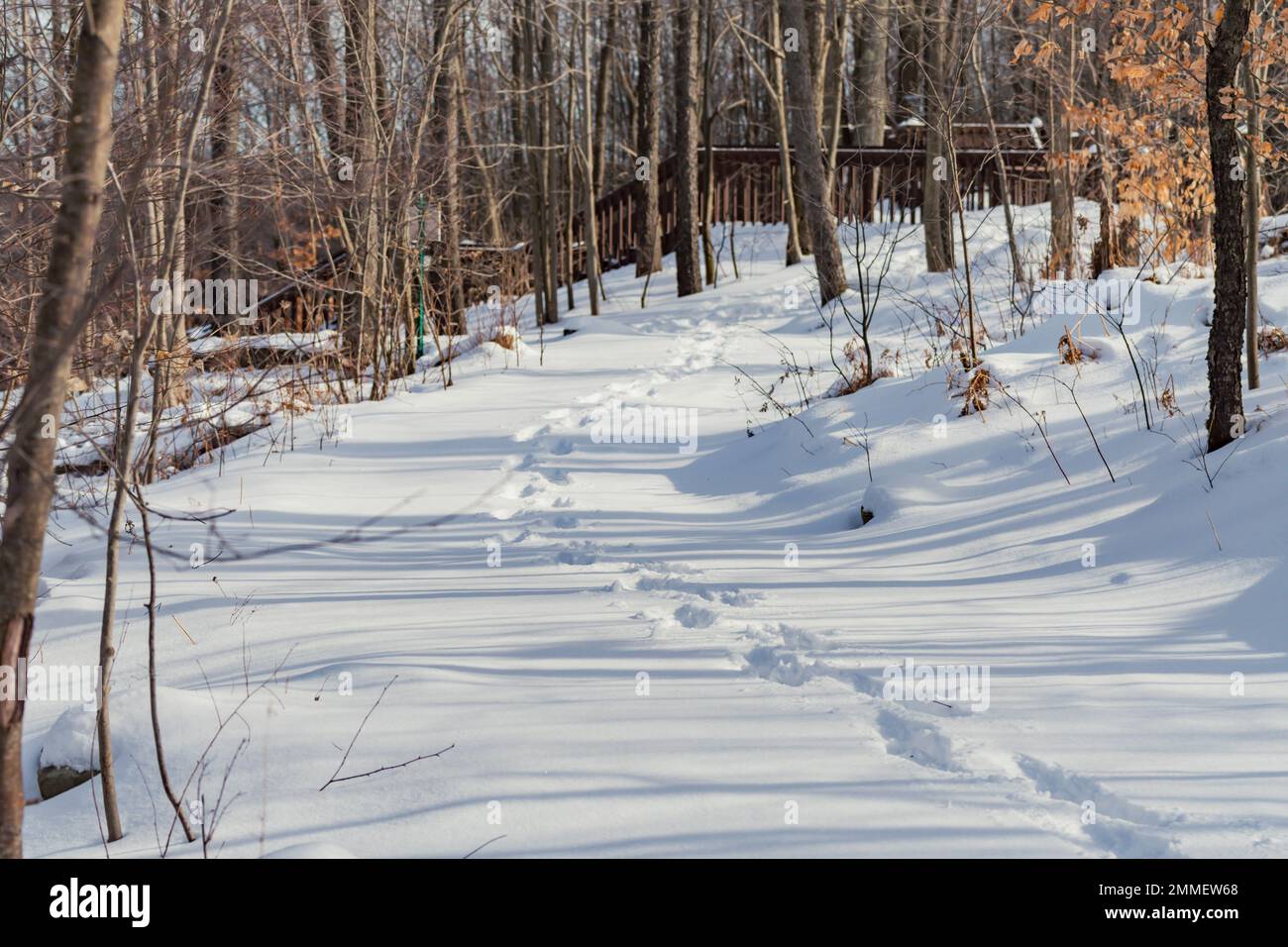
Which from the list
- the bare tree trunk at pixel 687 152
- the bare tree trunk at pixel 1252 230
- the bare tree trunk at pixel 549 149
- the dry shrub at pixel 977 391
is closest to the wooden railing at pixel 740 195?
the bare tree trunk at pixel 687 152

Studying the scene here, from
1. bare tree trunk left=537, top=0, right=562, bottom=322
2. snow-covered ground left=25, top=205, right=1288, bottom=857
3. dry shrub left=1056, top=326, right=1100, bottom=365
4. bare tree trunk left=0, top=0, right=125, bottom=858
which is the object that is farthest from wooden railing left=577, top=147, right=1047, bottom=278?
bare tree trunk left=0, top=0, right=125, bottom=858

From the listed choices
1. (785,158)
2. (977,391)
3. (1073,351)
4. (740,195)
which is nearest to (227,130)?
(977,391)

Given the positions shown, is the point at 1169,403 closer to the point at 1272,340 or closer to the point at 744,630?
the point at 1272,340

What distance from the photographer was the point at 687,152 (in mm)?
14406

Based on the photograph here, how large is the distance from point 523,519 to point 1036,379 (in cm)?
320

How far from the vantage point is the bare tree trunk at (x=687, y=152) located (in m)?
14.1

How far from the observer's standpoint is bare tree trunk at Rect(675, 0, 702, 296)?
1411 cm

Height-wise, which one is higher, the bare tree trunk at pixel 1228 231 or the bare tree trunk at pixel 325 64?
the bare tree trunk at pixel 325 64

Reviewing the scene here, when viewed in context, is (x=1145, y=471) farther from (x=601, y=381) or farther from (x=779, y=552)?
(x=601, y=381)

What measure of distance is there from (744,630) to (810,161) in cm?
837

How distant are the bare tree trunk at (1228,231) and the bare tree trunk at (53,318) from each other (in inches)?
174

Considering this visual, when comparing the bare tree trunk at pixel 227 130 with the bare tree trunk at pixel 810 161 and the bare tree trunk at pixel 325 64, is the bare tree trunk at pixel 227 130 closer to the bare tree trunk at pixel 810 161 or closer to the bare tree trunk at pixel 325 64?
the bare tree trunk at pixel 325 64

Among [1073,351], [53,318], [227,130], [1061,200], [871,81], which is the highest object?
[871,81]
